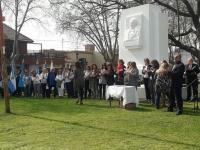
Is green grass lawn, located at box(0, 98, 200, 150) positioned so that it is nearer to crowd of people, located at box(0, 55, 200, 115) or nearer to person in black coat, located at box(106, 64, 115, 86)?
crowd of people, located at box(0, 55, 200, 115)

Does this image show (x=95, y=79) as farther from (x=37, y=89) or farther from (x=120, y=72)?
(x=37, y=89)

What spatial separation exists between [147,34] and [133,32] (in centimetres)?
79

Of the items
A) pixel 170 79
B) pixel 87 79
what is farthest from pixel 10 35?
pixel 170 79

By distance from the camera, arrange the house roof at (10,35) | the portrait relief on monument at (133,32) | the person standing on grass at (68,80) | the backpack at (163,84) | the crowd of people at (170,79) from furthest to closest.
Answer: the house roof at (10,35), the person standing on grass at (68,80), the portrait relief on monument at (133,32), the backpack at (163,84), the crowd of people at (170,79)

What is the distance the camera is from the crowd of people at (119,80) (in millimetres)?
9542

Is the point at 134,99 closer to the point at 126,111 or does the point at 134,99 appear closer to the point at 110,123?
the point at 126,111

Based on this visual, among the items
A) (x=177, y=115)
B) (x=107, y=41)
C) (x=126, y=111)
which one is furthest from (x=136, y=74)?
(x=107, y=41)

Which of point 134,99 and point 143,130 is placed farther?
point 134,99

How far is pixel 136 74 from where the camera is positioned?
11773 mm

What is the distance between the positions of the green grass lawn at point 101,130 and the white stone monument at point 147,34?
4.87m

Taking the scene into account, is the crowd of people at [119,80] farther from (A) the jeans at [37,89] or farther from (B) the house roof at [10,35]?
(B) the house roof at [10,35]

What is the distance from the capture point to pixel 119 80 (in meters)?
13.6

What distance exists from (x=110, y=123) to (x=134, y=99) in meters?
3.09

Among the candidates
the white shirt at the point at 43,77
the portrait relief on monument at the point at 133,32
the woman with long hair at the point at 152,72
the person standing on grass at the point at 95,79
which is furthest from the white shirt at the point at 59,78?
the woman with long hair at the point at 152,72
